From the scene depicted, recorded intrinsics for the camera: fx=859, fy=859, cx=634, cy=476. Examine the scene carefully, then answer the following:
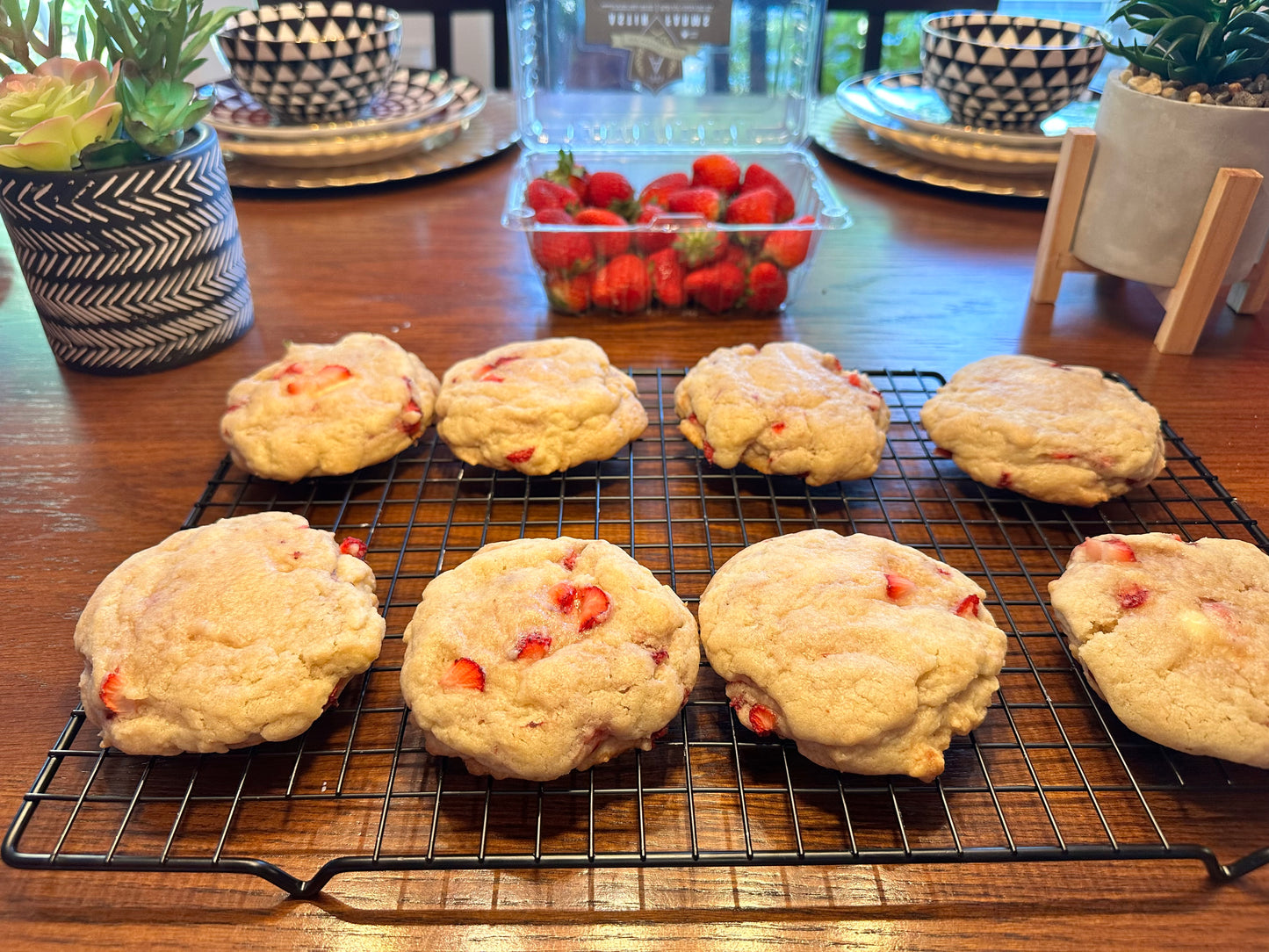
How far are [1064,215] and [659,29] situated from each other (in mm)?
1181

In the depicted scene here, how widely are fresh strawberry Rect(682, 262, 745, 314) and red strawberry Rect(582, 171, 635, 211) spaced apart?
0.23 meters

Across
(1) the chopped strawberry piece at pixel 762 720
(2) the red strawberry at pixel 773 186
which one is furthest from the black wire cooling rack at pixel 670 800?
(2) the red strawberry at pixel 773 186

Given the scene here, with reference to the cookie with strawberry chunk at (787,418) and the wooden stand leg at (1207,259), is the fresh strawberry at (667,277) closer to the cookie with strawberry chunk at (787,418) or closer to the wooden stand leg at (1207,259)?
the cookie with strawberry chunk at (787,418)

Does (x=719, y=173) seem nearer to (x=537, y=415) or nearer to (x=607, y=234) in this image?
(x=607, y=234)

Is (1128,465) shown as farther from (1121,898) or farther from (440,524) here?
(440,524)

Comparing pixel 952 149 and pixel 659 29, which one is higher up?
pixel 659 29

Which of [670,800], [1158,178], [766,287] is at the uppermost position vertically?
[1158,178]

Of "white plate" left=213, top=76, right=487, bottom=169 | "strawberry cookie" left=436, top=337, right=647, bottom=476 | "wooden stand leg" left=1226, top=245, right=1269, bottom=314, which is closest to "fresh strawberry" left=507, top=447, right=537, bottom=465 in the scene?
"strawberry cookie" left=436, top=337, right=647, bottom=476

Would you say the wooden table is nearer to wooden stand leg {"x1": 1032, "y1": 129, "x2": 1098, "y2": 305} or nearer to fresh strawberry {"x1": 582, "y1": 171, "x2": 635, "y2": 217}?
wooden stand leg {"x1": 1032, "y1": 129, "x2": 1098, "y2": 305}

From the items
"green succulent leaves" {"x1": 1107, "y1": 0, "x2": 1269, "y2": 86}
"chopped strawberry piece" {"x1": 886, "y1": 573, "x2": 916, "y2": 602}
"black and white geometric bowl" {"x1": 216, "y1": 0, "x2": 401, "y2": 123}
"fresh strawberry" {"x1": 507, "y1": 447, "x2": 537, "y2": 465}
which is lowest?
"fresh strawberry" {"x1": 507, "y1": 447, "x2": 537, "y2": 465}

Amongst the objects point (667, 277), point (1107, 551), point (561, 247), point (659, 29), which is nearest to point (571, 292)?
point (561, 247)

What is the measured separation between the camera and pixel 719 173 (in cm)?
194

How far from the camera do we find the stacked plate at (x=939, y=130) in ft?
7.62

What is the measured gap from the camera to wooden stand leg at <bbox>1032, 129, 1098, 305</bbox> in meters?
1.74
